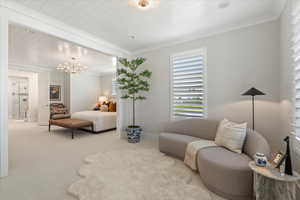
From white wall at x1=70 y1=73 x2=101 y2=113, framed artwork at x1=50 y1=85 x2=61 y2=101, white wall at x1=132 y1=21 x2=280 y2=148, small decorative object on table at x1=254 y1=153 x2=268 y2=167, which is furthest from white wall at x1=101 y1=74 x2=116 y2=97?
small decorative object on table at x1=254 y1=153 x2=268 y2=167

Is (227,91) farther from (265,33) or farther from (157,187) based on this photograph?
→ (157,187)

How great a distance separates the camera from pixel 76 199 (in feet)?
5.33

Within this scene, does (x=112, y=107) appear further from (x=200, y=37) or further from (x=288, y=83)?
(x=288, y=83)

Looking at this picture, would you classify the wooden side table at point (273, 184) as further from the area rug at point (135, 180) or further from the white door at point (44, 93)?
the white door at point (44, 93)

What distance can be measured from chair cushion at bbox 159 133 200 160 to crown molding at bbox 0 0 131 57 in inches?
111

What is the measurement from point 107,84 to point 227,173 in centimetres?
769

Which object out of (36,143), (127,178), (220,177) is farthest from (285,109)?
(36,143)

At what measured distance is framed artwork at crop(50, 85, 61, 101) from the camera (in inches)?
278

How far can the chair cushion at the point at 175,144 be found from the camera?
2590mm

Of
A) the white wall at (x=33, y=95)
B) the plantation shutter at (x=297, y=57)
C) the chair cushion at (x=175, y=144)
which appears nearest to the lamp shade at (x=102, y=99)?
the white wall at (x=33, y=95)

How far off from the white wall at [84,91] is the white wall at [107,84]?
11.2 inches

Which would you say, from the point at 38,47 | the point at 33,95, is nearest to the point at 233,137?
the point at 38,47

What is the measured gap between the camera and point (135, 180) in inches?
78.7

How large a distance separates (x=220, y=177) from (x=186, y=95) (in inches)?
83.1
